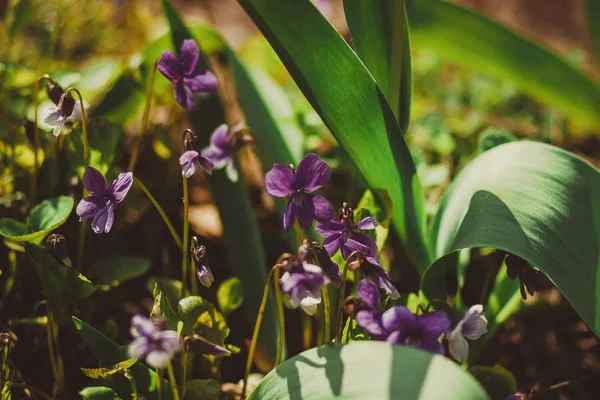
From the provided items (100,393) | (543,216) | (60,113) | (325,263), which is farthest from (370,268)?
(60,113)

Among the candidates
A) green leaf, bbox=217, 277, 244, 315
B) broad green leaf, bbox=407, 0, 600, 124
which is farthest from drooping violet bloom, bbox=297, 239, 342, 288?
broad green leaf, bbox=407, 0, 600, 124

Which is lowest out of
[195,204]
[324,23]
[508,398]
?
[195,204]

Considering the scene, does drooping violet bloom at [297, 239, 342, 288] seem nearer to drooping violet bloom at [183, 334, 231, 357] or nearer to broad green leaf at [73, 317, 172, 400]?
drooping violet bloom at [183, 334, 231, 357]

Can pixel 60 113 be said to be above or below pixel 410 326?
above

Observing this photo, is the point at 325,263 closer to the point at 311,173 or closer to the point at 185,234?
the point at 311,173

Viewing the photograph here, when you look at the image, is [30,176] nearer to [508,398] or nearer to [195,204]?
[195,204]

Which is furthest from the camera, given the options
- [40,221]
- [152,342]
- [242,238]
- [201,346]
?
[242,238]

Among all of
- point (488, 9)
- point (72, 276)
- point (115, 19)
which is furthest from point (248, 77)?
point (488, 9)
